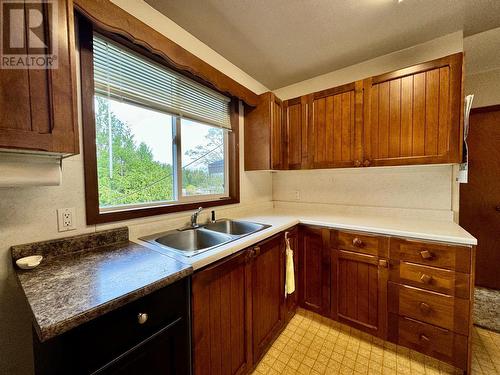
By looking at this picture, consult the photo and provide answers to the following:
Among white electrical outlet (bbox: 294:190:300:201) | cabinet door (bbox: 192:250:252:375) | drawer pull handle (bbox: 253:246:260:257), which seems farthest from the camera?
white electrical outlet (bbox: 294:190:300:201)

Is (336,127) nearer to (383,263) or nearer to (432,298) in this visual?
(383,263)

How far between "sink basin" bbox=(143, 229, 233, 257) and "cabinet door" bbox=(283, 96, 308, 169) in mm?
1114

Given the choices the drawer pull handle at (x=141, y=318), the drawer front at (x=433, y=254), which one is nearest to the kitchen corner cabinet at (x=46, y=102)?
the drawer pull handle at (x=141, y=318)

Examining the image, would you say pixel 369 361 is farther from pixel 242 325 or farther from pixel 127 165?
pixel 127 165

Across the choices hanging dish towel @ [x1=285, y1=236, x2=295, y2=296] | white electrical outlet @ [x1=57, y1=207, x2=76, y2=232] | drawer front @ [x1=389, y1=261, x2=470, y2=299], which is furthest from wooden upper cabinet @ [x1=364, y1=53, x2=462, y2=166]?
white electrical outlet @ [x1=57, y1=207, x2=76, y2=232]

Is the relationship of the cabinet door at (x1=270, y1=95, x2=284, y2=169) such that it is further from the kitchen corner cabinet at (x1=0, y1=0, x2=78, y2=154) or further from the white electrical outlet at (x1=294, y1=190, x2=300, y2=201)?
the kitchen corner cabinet at (x1=0, y1=0, x2=78, y2=154)

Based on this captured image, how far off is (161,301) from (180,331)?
0.19 metres

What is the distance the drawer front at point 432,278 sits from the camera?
1.24m

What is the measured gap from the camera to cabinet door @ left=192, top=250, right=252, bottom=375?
0.94m

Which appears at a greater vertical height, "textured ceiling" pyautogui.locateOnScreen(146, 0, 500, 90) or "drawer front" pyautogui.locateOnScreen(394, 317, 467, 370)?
"textured ceiling" pyautogui.locateOnScreen(146, 0, 500, 90)

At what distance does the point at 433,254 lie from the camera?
1.31 m

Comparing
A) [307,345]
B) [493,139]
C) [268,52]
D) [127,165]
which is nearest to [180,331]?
[127,165]

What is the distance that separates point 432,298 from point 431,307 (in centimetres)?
6

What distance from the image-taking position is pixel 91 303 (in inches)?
23.2
